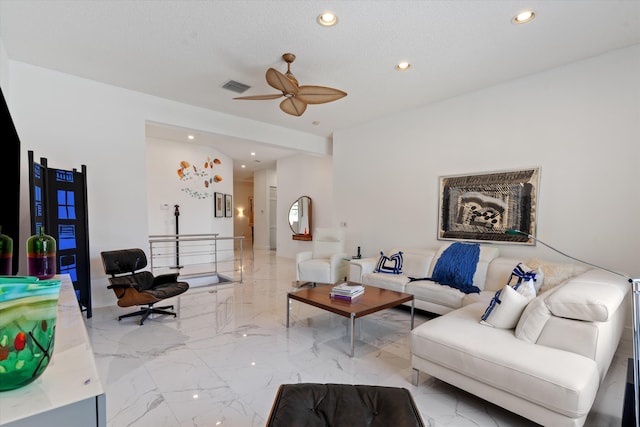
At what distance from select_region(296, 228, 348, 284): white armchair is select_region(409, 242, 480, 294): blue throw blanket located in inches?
51.2

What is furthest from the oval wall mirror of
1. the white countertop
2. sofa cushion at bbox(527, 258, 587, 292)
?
the white countertop

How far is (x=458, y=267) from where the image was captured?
11.5ft

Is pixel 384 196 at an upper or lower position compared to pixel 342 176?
lower

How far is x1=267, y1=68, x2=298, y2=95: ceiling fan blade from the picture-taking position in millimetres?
2711

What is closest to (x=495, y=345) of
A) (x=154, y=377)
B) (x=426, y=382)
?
(x=426, y=382)

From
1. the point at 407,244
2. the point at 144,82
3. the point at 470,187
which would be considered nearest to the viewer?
the point at 144,82

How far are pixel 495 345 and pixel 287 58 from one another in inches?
119

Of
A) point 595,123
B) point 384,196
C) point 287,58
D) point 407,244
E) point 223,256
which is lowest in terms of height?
point 223,256

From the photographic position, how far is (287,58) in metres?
3.04

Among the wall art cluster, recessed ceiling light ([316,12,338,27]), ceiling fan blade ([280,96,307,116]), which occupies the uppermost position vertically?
recessed ceiling light ([316,12,338,27])

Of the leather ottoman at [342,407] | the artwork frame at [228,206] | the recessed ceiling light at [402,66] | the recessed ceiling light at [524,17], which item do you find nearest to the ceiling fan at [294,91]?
the recessed ceiling light at [402,66]

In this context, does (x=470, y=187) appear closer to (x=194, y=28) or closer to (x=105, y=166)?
(x=194, y=28)

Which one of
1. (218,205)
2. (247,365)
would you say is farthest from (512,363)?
(218,205)

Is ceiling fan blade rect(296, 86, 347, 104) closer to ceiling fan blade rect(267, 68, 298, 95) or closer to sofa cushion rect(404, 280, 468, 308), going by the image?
ceiling fan blade rect(267, 68, 298, 95)
